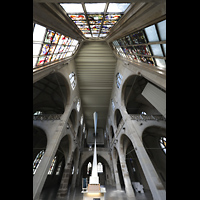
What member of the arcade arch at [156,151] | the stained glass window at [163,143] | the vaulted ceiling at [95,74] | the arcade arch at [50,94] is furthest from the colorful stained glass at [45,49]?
the stained glass window at [163,143]

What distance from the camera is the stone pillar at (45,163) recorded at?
6588 mm

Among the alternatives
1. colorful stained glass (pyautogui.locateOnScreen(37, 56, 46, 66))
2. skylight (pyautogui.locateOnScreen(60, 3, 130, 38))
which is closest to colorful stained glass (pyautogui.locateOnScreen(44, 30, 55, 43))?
colorful stained glass (pyautogui.locateOnScreen(37, 56, 46, 66))

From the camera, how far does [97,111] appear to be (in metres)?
22.5

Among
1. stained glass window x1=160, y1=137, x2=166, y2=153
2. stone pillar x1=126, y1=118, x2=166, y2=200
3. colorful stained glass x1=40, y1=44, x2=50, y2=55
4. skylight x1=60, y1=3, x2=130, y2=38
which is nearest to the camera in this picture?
skylight x1=60, y1=3, x2=130, y2=38

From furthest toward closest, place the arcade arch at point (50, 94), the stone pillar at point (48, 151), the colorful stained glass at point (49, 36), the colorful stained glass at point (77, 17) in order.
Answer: the arcade arch at point (50, 94), the colorful stained glass at point (77, 17), the stone pillar at point (48, 151), the colorful stained glass at point (49, 36)

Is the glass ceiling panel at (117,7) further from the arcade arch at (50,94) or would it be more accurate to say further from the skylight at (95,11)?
the arcade arch at (50,94)

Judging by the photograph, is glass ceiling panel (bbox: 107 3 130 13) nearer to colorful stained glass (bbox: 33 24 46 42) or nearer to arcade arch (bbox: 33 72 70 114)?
colorful stained glass (bbox: 33 24 46 42)

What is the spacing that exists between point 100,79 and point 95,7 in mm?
11322

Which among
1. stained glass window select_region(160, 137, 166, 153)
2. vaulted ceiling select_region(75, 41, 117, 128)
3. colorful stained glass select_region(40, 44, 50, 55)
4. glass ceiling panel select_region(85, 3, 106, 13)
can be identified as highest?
vaulted ceiling select_region(75, 41, 117, 128)

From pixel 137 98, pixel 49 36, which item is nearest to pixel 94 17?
pixel 49 36

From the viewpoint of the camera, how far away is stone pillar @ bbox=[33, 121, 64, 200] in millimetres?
6588
